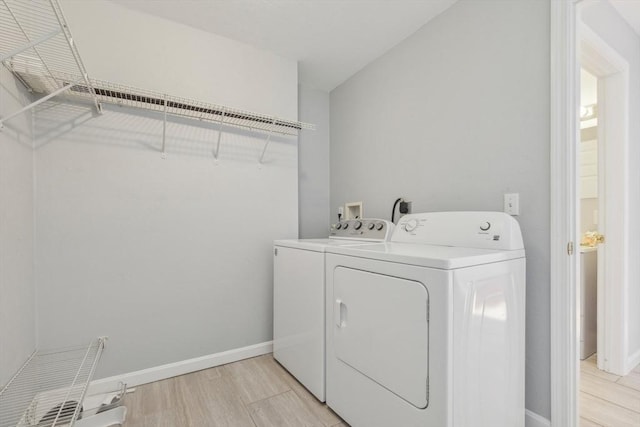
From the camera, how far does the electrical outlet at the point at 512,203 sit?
145 cm

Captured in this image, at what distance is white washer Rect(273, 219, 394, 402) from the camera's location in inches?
63.1

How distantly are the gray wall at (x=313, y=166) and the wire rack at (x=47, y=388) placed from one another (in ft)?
5.87

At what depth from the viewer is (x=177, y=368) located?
187 centimetres

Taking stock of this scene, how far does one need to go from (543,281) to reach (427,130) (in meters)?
1.12

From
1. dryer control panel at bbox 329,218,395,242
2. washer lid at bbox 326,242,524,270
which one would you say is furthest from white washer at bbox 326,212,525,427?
dryer control panel at bbox 329,218,395,242

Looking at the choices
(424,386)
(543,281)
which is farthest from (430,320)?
(543,281)

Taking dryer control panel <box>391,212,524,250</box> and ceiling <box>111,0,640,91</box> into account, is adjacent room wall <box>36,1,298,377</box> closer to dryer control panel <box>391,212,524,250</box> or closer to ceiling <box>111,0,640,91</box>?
ceiling <box>111,0,640,91</box>
